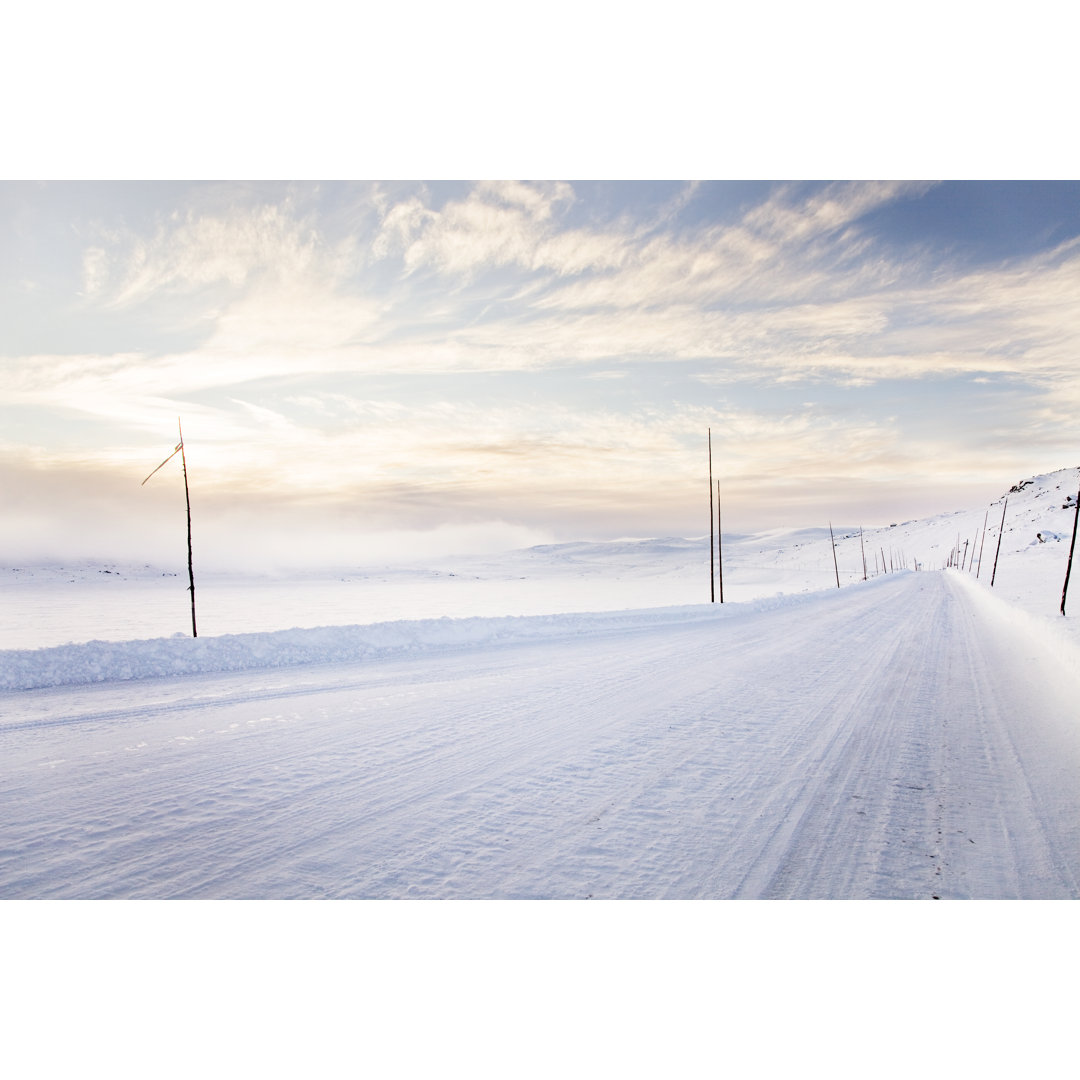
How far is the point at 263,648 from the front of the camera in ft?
34.4

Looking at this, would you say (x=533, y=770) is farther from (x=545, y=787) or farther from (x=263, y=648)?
(x=263, y=648)

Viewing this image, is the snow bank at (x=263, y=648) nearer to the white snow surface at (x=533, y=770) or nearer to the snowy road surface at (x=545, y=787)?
the white snow surface at (x=533, y=770)

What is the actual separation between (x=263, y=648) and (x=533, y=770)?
7.19 meters

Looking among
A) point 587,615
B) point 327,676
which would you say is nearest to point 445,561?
point 587,615

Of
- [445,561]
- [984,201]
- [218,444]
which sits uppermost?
[984,201]

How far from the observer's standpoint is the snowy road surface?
3404 millimetres

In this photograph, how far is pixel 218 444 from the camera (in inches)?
533

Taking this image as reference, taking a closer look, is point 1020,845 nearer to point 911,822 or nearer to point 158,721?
point 911,822

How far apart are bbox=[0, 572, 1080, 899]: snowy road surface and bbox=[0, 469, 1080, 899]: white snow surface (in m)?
0.03

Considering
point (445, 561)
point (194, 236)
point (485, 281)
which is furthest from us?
A: point (445, 561)

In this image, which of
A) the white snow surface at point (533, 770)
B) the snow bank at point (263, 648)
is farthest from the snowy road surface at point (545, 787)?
the snow bank at point (263, 648)

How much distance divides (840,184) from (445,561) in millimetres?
106060

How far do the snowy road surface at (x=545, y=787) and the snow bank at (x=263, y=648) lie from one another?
614 millimetres

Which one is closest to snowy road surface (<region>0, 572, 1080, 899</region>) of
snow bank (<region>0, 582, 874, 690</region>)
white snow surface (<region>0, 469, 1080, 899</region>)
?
white snow surface (<region>0, 469, 1080, 899</region>)
